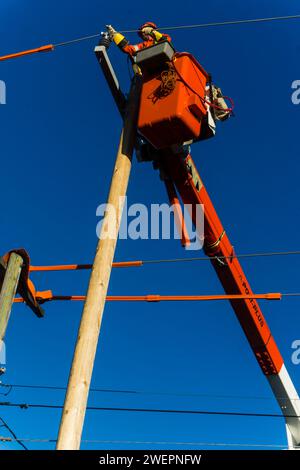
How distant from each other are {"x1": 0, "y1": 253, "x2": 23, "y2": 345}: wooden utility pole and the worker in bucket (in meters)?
3.66

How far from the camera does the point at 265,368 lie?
10695mm

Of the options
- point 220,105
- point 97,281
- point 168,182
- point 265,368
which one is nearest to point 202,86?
point 220,105

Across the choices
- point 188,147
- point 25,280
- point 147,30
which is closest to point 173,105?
point 188,147

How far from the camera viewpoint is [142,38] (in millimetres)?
8172

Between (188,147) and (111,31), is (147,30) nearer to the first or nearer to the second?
(111,31)

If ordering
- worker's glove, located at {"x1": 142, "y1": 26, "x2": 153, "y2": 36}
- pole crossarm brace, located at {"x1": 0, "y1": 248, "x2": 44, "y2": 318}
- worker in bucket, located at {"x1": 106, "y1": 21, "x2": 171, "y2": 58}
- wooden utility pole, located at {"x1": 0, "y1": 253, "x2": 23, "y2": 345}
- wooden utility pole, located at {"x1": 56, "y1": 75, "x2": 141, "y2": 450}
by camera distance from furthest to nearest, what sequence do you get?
worker's glove, located at {"x1": 142, "y1": 26, "x2": 153, "y2": 36} → worker in bucket, located at {"x1": 106, "y1": 21, "x2": 171, "y2": 58} → pole crossarm brace, located at {"x1": 0, "y1": 248, "x2": 44, "y2": 318} → wooden utility pole, located at {"x1": 0, "y1": 253, "x2": 23, "y2": 345} → wooden utility pole, located at {"x1": 56, "y1": 75, "x2": 141, "y2": 450}

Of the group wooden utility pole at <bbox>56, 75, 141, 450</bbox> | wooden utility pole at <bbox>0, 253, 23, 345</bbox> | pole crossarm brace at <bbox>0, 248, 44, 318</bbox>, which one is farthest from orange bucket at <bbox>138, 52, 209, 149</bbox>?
wooden utility pole at <bbox>0, 253, 23, 345</bbox>

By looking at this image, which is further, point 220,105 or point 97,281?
point 220,105

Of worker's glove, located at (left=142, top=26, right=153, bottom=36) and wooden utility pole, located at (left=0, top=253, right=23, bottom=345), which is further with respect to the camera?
worker's glove, located at (left=142, top=26, right=153, bottom=36)

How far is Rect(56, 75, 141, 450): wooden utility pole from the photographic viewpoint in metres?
4.11

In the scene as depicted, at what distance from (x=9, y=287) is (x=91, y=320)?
1869mm

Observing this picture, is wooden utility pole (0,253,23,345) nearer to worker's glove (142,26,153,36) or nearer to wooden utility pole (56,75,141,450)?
wooden utility pole (56,75,141,450)
